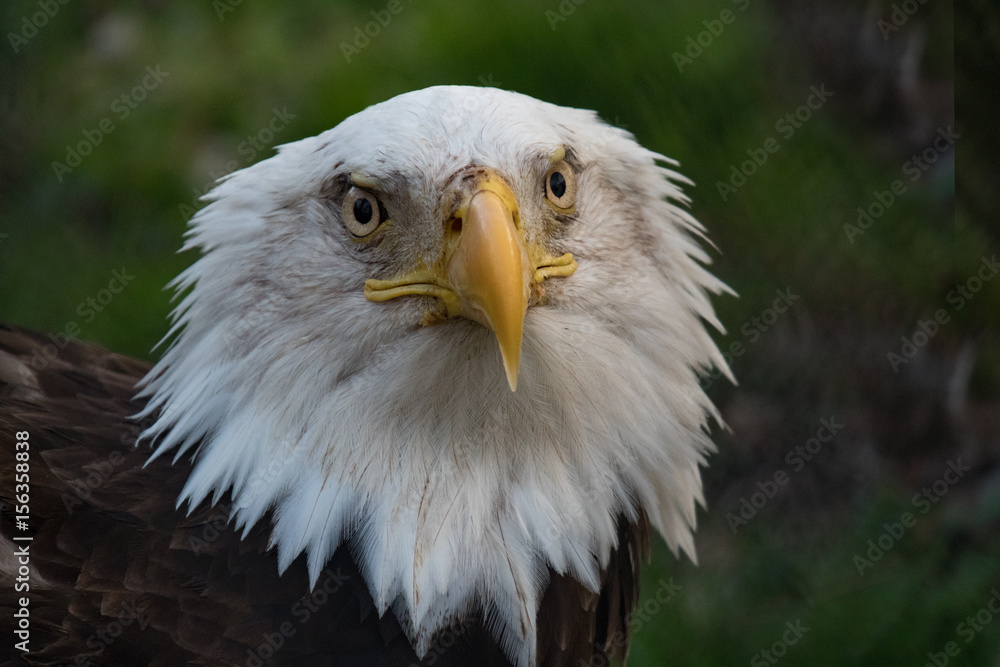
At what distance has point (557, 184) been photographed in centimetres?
239

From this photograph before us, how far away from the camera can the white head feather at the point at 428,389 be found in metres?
2.29

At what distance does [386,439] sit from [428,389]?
5.8 inches

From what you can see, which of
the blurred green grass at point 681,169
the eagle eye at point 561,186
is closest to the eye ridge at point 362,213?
the eagle eye at point 561,186

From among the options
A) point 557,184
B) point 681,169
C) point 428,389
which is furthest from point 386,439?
point 681,169

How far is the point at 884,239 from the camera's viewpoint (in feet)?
13.0

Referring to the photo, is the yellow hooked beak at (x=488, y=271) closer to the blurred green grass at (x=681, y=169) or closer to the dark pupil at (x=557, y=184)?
the dark pupil at (x=557, y=184)

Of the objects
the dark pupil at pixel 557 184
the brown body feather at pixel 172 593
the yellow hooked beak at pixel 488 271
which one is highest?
the dark pupil at pixel 557 184

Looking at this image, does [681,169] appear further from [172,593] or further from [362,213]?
[172,593]

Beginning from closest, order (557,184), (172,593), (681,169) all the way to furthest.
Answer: (172,593)
(557,184)
(681,169)

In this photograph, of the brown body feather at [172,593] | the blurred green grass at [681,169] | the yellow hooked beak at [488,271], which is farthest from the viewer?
the blurred green grass at [681,169]

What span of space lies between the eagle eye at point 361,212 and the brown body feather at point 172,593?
71 cm

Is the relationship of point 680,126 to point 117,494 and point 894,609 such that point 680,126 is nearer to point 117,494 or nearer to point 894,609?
point 894,609

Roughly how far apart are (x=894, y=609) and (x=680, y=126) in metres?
2.08

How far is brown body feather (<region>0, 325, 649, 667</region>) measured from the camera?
7.35 ft
